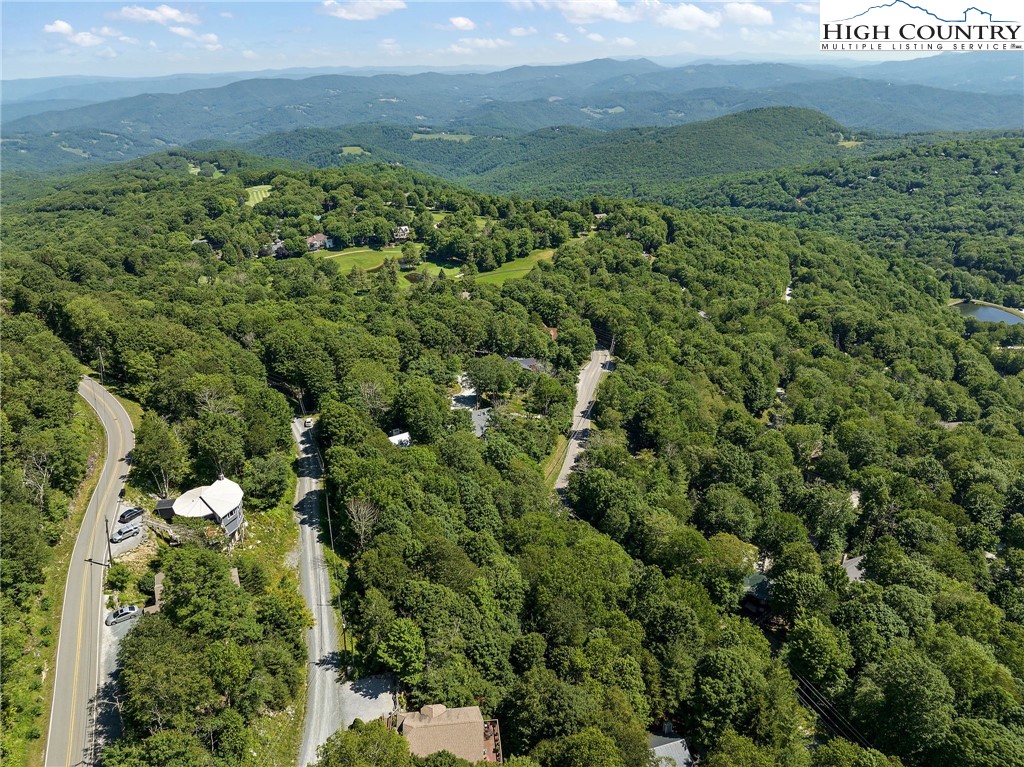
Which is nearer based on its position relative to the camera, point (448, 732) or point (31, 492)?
point (448, 732)

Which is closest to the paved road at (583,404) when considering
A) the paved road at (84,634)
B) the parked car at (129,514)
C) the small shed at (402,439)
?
the small shed at (402,439)

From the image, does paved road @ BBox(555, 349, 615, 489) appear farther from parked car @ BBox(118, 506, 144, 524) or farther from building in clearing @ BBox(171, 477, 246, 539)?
parked car @ BBox(118, 506, 144, 524)

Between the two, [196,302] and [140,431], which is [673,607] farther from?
→ [196,302]

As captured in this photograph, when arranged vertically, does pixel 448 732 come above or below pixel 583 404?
below

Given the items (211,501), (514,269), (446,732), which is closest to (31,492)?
(211,501)

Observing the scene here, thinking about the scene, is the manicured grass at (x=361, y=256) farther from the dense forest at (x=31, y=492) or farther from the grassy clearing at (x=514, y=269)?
the dense forest at (x=31, y=492)

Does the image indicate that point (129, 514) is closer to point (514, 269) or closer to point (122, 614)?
point (122, 614)
